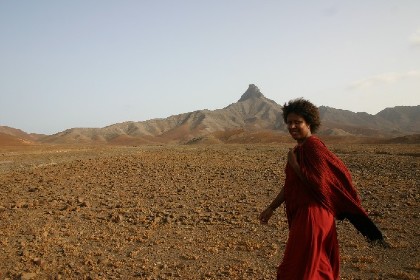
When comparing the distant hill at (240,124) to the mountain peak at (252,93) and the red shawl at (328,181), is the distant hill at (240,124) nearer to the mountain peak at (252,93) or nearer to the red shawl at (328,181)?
the mountain peak at (252,93)

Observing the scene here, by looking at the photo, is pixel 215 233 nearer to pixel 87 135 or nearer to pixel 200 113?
pixel 87 135

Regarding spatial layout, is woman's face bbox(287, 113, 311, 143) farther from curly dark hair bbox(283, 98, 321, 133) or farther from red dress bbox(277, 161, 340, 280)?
red dress bbox(277, 161, 340, 280)

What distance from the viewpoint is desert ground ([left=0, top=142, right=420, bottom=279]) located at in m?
5.42

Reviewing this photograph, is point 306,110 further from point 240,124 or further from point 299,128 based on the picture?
point 240,124

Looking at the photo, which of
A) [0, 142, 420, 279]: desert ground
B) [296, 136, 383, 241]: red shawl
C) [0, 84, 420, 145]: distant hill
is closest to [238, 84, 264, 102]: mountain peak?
[0, 84, 420, 145]: distant hill

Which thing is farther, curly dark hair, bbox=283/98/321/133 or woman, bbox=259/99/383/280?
curly dark hair, bbox=283/98/321/133

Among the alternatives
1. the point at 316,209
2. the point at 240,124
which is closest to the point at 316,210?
the point at 316,209

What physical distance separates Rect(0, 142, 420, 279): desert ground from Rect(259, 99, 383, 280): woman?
2309 mm

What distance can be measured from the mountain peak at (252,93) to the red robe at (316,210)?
172300 millimetres

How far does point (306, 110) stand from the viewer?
317cm

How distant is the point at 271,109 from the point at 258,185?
469ft

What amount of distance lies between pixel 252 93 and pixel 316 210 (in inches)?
6917

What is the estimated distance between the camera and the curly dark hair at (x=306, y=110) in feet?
10.4

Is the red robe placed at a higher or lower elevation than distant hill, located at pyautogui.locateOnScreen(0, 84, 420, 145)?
lower
